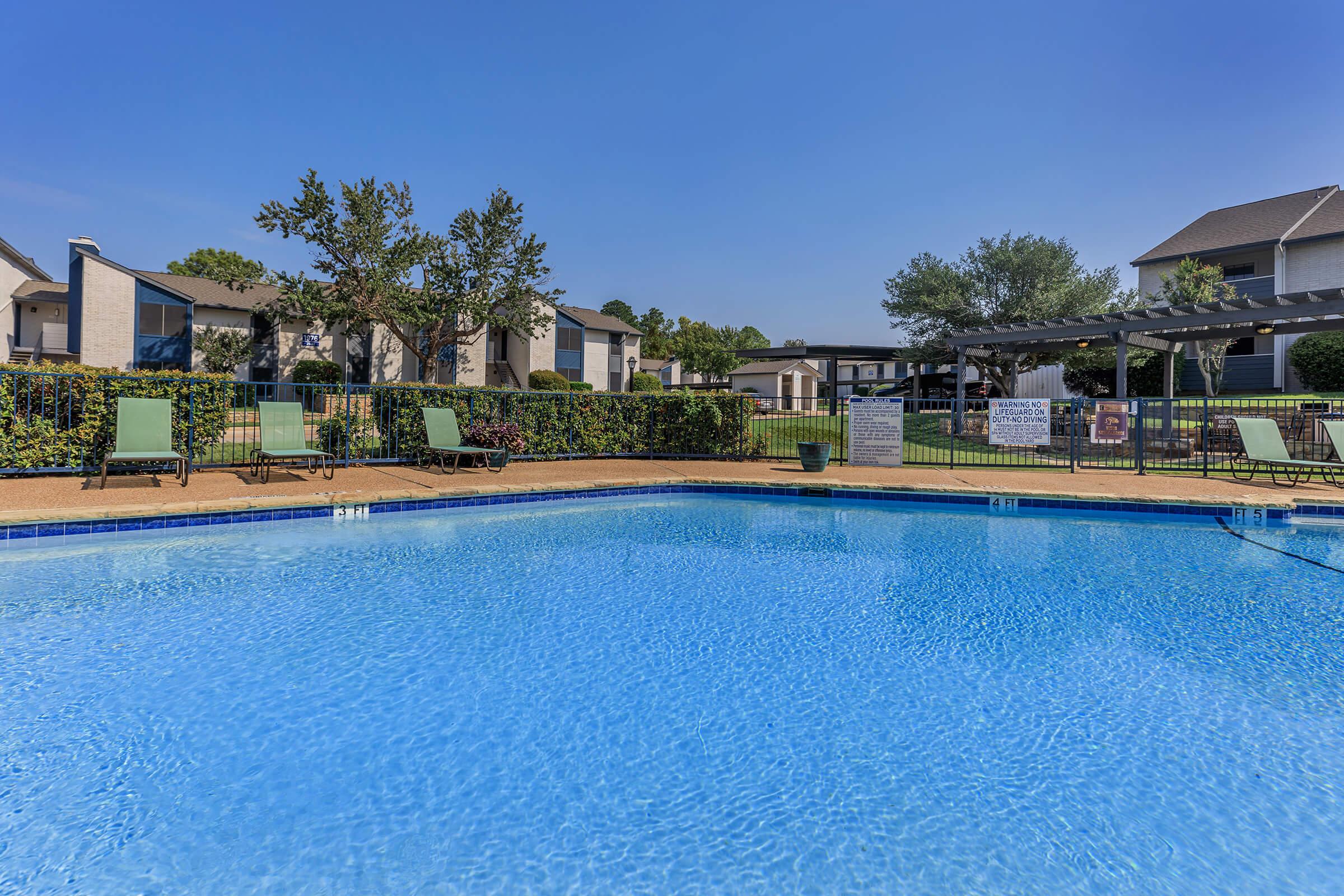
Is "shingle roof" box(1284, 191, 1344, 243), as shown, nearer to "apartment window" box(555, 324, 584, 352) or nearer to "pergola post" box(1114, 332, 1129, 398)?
"pergola post" box(1114, 332, 1129, 398)

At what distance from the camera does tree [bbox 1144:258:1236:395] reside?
74.0ft

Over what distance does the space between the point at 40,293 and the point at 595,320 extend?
2621 centimetres

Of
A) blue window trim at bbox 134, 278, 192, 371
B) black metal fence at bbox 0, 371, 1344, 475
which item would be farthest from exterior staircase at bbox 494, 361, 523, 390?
black metal fence at bbox 0, 371, 1344, 475

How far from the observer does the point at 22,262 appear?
32.0 m

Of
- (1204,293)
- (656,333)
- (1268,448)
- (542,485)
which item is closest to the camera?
(542,485)

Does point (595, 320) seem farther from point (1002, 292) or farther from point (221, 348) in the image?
point (1002, 292)

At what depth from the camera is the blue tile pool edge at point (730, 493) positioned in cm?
679

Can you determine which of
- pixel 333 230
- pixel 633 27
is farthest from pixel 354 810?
pixel 333 230

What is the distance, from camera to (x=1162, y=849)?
88.7 inches

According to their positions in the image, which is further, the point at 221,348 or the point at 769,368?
the point at 769,368

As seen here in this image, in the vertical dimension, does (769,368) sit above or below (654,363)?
below

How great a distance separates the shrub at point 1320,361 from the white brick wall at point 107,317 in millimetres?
44209

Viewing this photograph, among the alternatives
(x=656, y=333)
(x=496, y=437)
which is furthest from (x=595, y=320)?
(x=656, y=333)

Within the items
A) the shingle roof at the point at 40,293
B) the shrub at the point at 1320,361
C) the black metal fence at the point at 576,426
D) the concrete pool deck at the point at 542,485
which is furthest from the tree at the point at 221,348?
the shrub at the point at 1320,361
